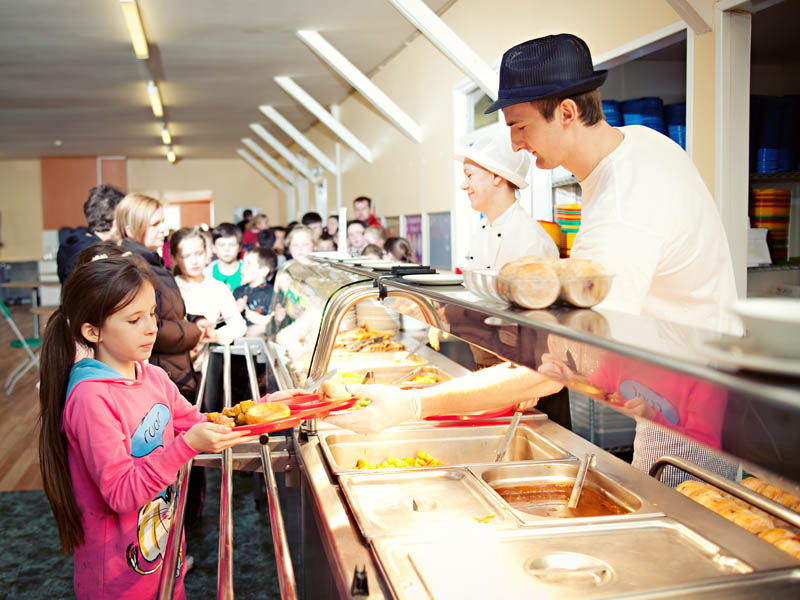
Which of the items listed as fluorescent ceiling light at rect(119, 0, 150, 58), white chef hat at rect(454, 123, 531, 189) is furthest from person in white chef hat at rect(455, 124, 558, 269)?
fluorescent ceiling light at rect(119, 0, 150, 58)

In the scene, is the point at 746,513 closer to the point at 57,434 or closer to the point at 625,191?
the point at 625,191

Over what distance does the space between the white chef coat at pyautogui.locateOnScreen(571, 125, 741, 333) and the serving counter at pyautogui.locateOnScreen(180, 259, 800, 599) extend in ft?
0.96

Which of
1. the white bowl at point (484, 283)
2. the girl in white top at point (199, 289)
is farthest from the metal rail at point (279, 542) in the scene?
the girl in white top at point (199, 289)

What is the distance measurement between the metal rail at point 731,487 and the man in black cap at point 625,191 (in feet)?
1.13

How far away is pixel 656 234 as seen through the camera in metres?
1.38

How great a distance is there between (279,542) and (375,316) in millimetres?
2037

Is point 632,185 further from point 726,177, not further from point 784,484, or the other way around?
point 726,177

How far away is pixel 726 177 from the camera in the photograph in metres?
2.99

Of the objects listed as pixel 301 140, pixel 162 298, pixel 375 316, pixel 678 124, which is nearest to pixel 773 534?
pixel 375 316

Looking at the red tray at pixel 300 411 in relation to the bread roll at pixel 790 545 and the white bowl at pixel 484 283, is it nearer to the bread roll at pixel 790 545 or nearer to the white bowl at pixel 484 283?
the white bowl at pixel 484 283

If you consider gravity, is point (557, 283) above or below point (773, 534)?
above

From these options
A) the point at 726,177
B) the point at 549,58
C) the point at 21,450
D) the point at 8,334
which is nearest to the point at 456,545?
the point at 549,58

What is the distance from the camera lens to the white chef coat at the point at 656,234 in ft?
4.49

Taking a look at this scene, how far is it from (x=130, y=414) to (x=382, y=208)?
7114mm
